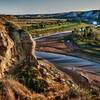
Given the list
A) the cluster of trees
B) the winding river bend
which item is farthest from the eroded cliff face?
the cluster of trees

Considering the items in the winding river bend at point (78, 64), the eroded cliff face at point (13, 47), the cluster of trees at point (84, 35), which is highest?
the eroded cliff face at point (13, 47)

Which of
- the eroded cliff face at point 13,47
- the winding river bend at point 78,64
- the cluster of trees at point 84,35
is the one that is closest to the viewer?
the eroded cliff face at point 13,47

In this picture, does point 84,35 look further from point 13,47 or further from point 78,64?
point 13,47

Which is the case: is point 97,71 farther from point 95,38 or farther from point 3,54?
point 95,38

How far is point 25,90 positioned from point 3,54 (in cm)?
196

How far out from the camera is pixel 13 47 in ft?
62.3

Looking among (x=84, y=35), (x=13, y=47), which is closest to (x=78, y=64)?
(x=13, y=47)

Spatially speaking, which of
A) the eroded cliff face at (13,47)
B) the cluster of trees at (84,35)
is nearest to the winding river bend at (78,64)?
the cluster of trees at (84,35)

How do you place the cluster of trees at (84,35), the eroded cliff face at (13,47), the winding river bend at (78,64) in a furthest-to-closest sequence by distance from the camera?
1. the cluster of trees at (84,35)
2. the winding river bend at (78,64)
3. the eroded cliff face at (13,47)

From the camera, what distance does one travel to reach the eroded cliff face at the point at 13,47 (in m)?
18.2

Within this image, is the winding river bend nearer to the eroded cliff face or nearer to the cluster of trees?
the cluster of trees

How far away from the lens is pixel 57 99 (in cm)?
1744

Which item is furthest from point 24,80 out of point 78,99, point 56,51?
point 56,51

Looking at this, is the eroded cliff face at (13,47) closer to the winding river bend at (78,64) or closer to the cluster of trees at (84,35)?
the winding river bend at (78,64)
